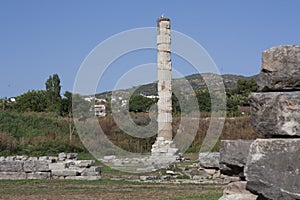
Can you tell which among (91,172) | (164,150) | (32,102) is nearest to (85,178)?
(91,172)

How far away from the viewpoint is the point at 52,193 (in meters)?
14.6

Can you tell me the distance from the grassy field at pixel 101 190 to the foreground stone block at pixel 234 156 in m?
6.10

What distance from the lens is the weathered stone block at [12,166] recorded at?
2005 centimetres

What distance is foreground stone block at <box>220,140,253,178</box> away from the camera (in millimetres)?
6512

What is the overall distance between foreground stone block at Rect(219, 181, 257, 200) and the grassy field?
20.3 feet

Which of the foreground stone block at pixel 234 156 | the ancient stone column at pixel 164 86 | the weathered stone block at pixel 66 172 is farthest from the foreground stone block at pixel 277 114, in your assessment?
the ancient stone column at pixel 164 86

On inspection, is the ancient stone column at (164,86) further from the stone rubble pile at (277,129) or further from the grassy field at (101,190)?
the stone rubble pile at (277,129)

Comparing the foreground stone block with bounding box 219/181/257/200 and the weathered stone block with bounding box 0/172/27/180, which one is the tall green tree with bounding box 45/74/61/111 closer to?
the weathered stone block with bounding box 0/172/27/180

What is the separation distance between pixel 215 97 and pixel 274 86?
5634cm

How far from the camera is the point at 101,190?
15.3 meters

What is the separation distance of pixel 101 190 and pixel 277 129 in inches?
413

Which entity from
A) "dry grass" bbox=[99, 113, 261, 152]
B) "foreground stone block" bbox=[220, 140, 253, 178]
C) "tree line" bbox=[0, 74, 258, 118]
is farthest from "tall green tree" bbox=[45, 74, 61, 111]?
"foreground stone block" bbox=[220, 140, 253, 178]

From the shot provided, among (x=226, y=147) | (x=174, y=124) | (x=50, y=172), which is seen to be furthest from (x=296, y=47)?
(x=174, y=124)

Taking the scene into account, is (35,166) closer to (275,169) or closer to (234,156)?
(234,156)
